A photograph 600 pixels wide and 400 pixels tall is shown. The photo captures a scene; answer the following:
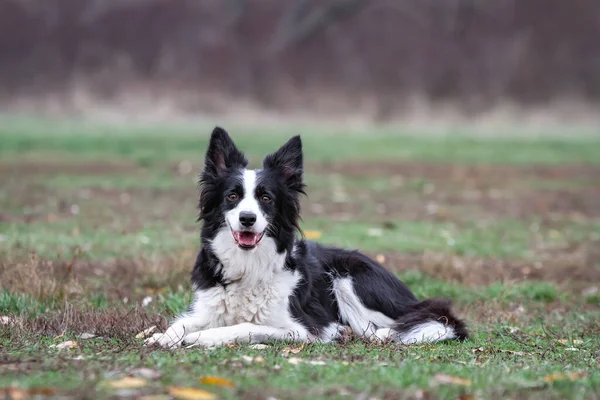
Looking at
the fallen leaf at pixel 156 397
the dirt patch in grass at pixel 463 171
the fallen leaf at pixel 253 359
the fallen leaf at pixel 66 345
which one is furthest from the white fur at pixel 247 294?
the dirt patch in grass at pixel 463 171

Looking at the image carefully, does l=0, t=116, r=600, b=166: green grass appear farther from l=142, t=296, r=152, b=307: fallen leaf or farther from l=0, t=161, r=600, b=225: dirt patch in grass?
l=142, t=296, r=152, b=307: fallen leaf

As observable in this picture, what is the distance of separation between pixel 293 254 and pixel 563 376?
2600mm

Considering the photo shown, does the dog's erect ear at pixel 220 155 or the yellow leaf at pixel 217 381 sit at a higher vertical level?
the dog's erect ear at pixel 220 155

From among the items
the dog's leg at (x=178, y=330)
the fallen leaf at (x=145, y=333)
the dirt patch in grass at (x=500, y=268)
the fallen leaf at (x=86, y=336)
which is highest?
the dog's leg at (x=178, y=330)

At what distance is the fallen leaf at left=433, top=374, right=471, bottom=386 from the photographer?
5.36m

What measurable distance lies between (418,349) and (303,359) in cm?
116

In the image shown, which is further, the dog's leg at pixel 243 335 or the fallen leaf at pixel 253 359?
the dog's leg at pixel 243 335

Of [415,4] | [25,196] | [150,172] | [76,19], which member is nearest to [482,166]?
[150,172]

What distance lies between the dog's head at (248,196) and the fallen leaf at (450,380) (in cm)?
204

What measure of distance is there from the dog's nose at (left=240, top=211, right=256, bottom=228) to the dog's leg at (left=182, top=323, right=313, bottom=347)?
30.4 inches

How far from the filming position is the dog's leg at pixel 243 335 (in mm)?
6809

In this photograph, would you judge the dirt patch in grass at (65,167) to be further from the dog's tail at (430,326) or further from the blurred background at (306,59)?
the blurred background at (306,59)

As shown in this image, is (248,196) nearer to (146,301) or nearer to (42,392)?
(146,301)

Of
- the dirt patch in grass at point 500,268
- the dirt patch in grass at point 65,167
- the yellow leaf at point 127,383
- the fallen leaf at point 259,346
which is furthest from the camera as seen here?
the dirt patch in grass at point 65,167
